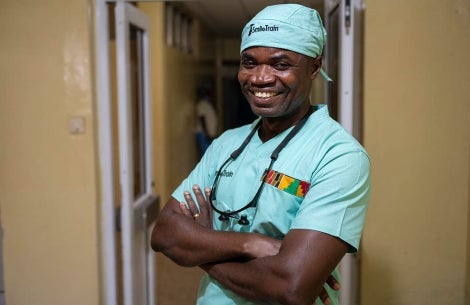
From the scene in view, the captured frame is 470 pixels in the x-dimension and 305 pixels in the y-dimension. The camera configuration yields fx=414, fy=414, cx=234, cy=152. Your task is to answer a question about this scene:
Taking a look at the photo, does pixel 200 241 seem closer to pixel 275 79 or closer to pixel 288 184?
pixel 288 184

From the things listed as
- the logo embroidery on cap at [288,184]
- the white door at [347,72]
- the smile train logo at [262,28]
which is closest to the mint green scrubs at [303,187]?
the logo embroidery on cap at [288,184]

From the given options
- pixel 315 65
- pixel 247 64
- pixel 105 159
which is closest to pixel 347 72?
pixel 315 65

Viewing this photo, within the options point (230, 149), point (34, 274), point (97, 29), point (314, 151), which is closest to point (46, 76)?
point (97, 29)

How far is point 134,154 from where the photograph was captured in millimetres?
2256

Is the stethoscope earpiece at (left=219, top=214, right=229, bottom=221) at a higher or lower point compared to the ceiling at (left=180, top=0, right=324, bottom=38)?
lower

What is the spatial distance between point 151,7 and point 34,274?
8.28ft

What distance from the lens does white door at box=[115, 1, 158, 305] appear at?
1854 mm

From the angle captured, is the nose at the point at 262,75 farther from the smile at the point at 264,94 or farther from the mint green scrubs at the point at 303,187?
the mint green scrubs at the point at 303,187

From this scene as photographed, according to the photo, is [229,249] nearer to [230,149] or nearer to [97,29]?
[230,149]

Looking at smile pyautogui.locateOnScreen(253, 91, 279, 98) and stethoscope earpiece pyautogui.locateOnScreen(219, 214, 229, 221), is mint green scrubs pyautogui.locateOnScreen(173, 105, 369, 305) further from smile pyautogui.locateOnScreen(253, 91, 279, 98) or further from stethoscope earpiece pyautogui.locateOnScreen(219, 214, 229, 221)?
smile pyautogui.locateOnScreen(253, 91, 279, 98)

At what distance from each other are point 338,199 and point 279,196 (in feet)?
0.48

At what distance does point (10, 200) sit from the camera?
→ 1896mm

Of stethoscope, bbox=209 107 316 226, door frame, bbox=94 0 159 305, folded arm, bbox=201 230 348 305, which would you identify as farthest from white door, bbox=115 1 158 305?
folded arm, bbox=201 230 348 305

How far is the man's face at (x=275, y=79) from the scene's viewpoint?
1.05m
